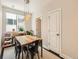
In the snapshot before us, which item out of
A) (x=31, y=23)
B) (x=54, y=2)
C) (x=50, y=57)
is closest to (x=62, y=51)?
(x=50, y=57)

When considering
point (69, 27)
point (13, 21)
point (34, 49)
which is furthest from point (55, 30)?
point (13, 21)

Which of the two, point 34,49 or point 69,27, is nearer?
point 69,27

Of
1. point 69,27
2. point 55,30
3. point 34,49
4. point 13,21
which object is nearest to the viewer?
point 69,27

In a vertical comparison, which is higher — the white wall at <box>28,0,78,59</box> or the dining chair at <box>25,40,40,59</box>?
the white wall at <box>28,0,78,59</box>

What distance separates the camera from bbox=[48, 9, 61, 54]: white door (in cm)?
435

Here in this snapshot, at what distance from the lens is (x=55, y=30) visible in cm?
471

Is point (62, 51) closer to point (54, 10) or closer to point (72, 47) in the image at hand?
point (72, 47)

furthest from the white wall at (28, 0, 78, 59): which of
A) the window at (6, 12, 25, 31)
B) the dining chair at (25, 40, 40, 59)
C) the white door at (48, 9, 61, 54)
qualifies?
the window at (6, 12, 25, 31)

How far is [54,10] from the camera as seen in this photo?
15.6 ft

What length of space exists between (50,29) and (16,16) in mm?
4115

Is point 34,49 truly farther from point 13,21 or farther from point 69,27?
point 13,21

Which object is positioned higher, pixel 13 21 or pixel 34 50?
pixel 13 21

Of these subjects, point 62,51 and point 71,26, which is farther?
point 62,51

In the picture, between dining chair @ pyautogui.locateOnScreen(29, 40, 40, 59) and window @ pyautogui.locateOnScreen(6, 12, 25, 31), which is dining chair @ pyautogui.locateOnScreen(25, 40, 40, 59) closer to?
dining chair @ pyautogui.locateOnScreen(29, 40, 40, 59)
